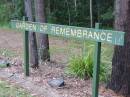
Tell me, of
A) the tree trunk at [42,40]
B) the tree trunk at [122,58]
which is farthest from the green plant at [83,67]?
the tree trunk at [42,40]

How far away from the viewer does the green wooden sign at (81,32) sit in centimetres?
517

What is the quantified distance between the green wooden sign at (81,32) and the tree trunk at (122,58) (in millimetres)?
1019

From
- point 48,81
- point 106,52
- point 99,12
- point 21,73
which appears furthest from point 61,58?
point 99,12

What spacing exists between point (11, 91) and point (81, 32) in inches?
71.9

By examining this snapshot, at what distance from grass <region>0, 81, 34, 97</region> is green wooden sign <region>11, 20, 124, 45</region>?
1258 mm

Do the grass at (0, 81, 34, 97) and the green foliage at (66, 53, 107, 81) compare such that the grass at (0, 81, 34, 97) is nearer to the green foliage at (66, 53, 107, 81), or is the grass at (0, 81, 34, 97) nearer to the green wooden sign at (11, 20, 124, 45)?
the green wooden sign at (11, 20, 124, 45)

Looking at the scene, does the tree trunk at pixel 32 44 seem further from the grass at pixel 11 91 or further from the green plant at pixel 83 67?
the grass at pixel 11 91

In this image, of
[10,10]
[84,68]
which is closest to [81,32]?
[84,68]

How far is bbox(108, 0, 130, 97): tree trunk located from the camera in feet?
Answer: 20.9

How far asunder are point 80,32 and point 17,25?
7.64ft

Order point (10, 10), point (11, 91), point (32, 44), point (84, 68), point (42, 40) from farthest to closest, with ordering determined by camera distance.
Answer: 1. point (10, 10)
2. point (42, 40)
3. point (32, 44)
4. point (84, 68)
5. point (11, 91)

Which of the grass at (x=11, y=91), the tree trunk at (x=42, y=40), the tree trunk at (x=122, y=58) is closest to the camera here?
the grass at (x=11, y=91)

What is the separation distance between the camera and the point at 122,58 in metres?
6.51

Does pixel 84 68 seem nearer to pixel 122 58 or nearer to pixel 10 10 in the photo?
pixel 122 58
